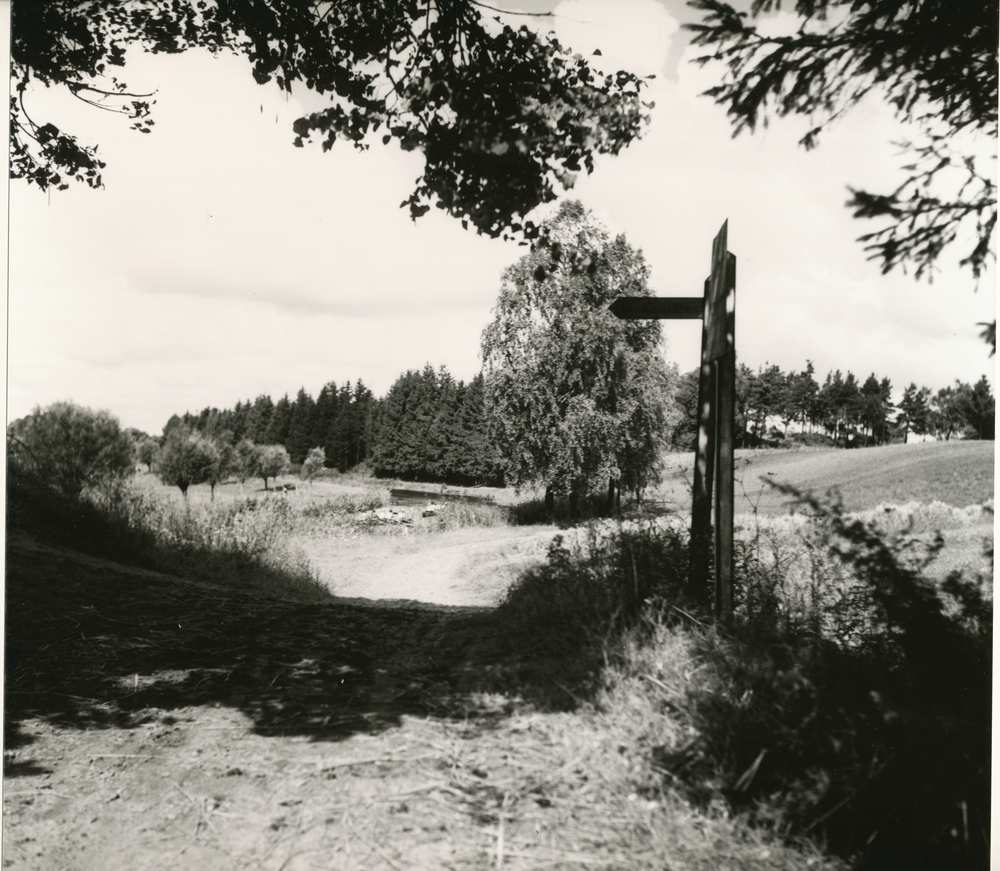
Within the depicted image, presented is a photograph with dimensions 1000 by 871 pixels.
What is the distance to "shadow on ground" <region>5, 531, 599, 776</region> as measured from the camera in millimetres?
3453

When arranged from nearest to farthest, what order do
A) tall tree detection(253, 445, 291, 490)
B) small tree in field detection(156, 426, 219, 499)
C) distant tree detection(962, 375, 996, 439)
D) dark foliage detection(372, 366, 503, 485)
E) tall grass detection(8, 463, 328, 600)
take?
distant tree detection(962, 375, 996, 439) → tall grass detection(8, 463, 328, 600) → small tree in field detection(156, 426, 219, 499) → dark foliage detection(372, 366, 503, 485) → tall tree detection(253, 445, 291, 490)

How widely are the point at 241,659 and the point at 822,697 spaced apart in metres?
3.62

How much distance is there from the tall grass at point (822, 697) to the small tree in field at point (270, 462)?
46031 mm

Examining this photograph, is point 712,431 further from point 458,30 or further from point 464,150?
point 458,30

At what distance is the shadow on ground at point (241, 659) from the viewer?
11.3 ft

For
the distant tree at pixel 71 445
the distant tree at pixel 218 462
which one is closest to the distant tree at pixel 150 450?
the distant tree at pixel 218 462

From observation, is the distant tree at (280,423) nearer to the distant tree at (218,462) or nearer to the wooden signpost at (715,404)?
the distant tree at (218,462)

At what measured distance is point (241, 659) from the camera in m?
4.33

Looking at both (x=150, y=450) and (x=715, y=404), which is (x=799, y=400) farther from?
(x=715, y=404)

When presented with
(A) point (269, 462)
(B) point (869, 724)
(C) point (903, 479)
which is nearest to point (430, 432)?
(A) point (269, 462)

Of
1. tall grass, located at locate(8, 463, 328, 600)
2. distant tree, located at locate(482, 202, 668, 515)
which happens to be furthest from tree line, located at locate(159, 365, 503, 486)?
tall grass, located at locate(8, 463, 328, 600)

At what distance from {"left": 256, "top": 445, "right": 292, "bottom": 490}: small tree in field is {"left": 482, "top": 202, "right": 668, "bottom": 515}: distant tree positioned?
34812 millimetres

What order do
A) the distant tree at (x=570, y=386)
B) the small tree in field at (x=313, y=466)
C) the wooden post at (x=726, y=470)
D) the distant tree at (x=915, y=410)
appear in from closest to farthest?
the wooden post at (x=726, y=470) < the distant tree at (x=915, y=410) < the distant tree at (x=570, y=386) < the small tree in field at (x=313, y=466)

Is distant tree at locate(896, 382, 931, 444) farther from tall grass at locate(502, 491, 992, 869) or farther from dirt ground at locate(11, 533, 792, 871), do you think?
dirt ground at locate(11, 533, 792, 871)
